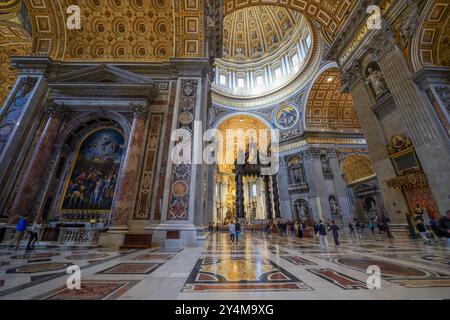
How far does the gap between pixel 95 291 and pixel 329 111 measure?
24295mm

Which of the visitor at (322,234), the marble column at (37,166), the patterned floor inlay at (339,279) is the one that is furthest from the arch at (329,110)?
the marble column at (37,166)

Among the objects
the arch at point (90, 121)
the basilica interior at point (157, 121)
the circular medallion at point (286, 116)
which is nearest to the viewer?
the basilica interior at point (157, 121)

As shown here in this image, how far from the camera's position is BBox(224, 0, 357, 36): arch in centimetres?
1118

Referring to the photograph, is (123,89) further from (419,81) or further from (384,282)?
(419,81)

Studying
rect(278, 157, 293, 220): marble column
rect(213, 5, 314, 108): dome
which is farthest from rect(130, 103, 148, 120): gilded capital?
rect(278, 157, 293, 220): marble column

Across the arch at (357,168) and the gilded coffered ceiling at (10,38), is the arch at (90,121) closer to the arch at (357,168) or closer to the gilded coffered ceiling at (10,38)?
the gilded coffered ceiling at (10,38)

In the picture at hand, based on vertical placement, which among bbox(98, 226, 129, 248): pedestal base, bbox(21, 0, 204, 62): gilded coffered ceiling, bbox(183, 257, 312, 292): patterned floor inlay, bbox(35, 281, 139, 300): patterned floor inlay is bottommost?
bbox(183, 257, 312, 292): patterned floor inlay

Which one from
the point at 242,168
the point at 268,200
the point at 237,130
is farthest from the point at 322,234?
the point at 237,130

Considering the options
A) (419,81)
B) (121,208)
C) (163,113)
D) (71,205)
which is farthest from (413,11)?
(71,205)

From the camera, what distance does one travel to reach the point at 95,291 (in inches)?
76.1

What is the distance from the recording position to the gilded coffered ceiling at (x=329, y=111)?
786 inches

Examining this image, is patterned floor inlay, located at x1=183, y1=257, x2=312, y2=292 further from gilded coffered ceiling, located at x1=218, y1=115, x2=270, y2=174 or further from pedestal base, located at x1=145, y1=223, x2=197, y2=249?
gilded coffered ceiling, located at x1=218, y1=115, x2=270, y2=174

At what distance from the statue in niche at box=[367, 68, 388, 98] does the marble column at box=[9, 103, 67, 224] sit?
16.0 meters

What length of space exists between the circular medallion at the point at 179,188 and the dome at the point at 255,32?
2544cm
